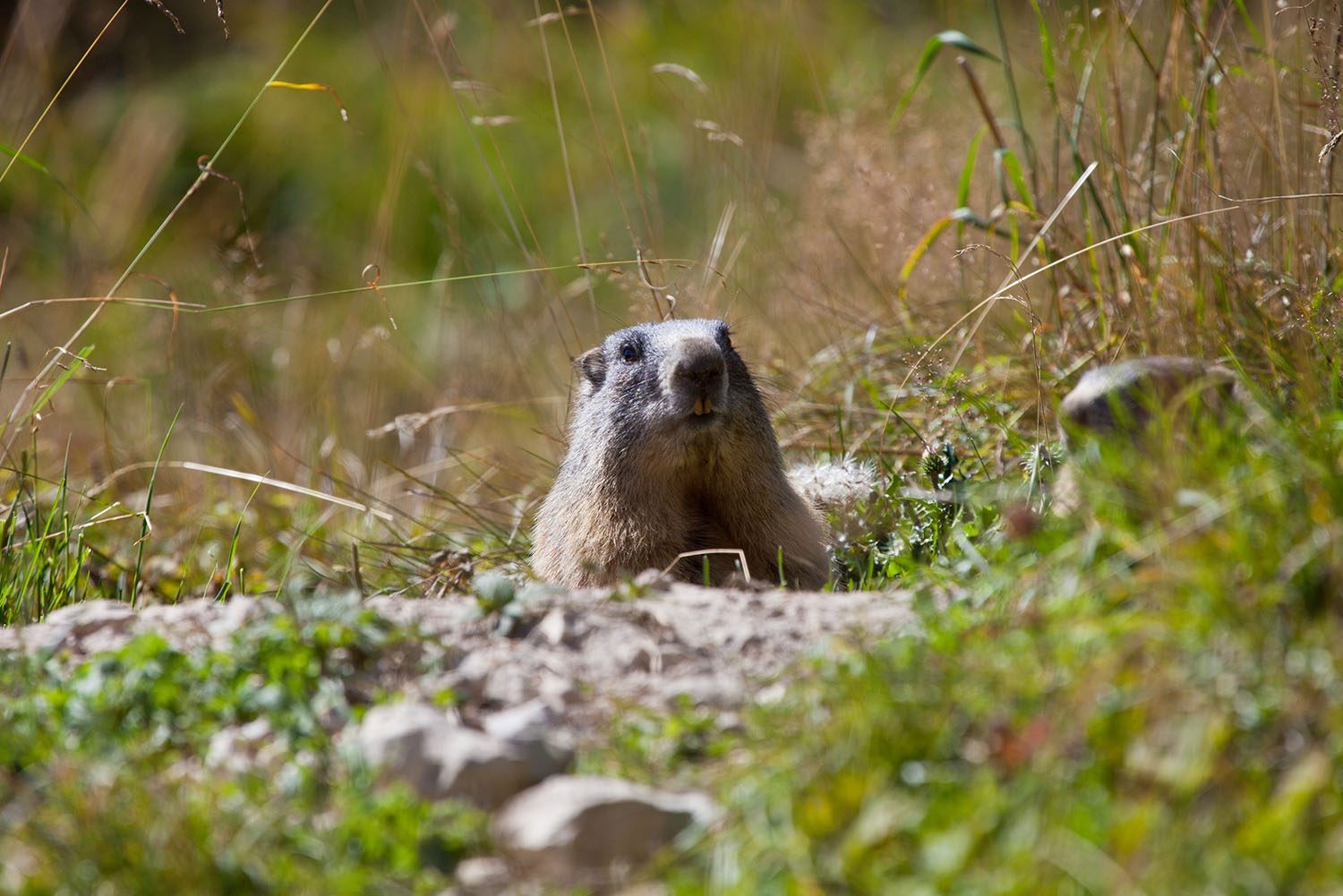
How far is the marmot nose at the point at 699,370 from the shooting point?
396 centimetres

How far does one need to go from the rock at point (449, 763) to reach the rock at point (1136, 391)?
165 cm

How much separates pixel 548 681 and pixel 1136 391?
1.70m

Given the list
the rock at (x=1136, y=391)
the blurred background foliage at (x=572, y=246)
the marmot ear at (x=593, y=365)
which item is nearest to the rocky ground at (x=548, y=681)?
the rock at (x=1136, y=391)

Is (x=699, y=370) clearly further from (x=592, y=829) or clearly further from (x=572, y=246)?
(x=572, y=246)

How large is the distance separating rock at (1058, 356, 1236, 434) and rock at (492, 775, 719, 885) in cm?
149

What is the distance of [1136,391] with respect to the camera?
2963 mm

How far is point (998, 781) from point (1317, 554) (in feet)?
2.60

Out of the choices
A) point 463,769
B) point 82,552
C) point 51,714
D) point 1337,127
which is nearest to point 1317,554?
point 463,769

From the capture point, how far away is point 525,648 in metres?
2.89

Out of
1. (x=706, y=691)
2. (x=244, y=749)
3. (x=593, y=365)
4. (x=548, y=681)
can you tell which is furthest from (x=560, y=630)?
(x=593, y=365)

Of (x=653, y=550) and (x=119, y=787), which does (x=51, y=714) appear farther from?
(x=653, y=550)

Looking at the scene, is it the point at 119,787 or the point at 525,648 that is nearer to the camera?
the point at 119,787

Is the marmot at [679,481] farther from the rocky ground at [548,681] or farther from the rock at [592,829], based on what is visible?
the rock at [592,829]

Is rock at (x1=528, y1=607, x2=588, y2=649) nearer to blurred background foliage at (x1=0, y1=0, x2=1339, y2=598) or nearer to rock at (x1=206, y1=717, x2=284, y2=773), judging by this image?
rock at (x1=206, y1=717, x2=284, y2=773)
